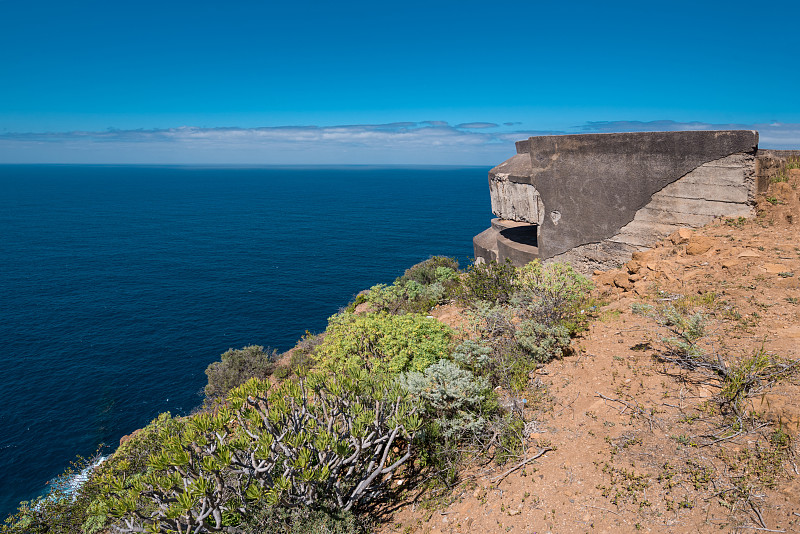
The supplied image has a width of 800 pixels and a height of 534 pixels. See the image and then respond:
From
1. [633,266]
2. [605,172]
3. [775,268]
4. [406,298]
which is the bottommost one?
[406,298]

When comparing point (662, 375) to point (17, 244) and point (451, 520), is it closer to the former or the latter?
point (451, 520)

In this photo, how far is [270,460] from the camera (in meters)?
5.55

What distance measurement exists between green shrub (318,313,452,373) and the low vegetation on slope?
0.11 feet

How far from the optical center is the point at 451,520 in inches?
231

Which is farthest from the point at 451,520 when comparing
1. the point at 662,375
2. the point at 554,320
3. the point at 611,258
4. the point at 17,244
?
the point at 17,244

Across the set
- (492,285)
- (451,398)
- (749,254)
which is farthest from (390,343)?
(749,254)

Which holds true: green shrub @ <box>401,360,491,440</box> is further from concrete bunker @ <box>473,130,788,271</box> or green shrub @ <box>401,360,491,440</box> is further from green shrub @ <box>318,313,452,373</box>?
concrete bunker @ <box>473,130,788,271</box>

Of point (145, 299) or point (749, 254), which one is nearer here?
point (749, 254)

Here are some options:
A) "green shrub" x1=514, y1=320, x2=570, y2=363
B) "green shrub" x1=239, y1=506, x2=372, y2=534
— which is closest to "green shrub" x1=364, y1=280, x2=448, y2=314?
"green shrub" x1=514, y1=320, x2=570, y2=363

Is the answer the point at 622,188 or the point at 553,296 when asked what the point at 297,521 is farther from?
the point at 622,188

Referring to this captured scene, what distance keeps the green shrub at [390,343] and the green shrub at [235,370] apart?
40.3ft

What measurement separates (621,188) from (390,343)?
25.0 feet

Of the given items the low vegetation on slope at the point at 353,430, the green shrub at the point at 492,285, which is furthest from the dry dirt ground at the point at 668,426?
the green shrub at the point at 492,285

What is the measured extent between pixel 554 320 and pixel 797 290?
429 centimetres
